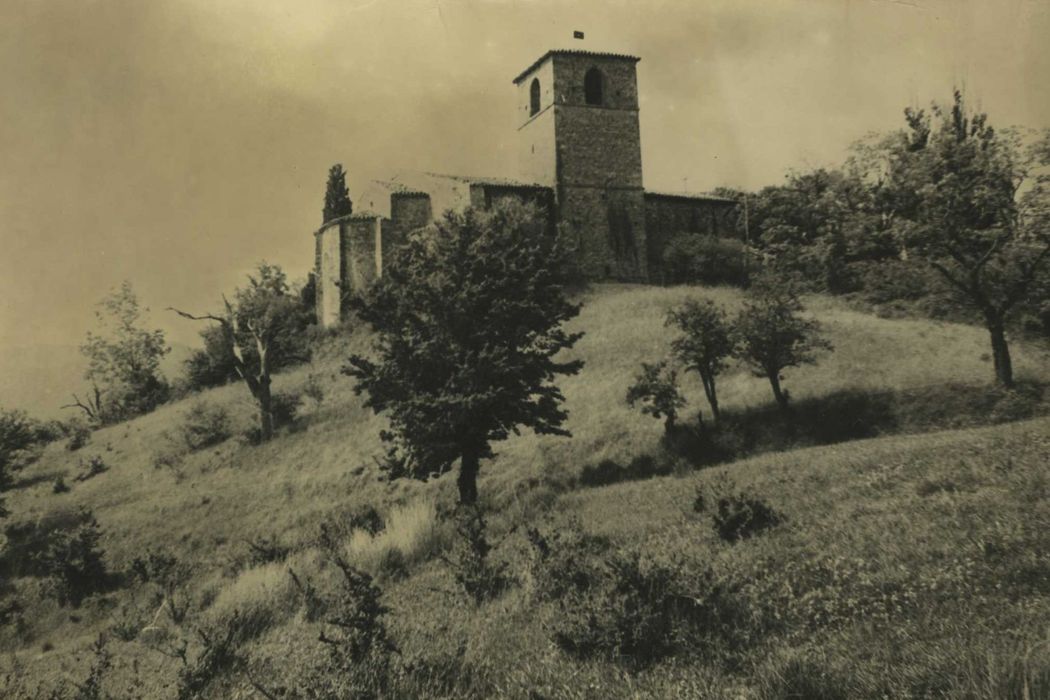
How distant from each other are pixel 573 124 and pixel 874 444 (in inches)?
1311

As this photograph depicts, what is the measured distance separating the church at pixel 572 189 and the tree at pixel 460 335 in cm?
2561

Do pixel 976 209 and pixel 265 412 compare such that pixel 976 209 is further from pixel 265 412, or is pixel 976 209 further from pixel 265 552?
pixel 265 412

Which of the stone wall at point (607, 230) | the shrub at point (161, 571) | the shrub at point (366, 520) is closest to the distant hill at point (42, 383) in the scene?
the stone wall at point (607, 230)

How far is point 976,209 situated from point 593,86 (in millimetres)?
30059

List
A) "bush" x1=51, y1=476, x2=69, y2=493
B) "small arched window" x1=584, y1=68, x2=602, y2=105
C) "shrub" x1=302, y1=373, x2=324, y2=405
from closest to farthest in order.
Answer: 1. "bush" x1=51, y1=476, x2=69, y2=493
2. "shrub" x1=302, y1=373, x2=324, y2=405
3. "small arched window" x1=584, y1=68, x2=602, y2=105

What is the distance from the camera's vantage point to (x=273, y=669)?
6305 millimetres

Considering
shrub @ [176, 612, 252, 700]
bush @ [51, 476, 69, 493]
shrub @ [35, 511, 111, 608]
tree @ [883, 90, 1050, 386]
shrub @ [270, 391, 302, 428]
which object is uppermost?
tree @ [883, 90, 1050, 386]

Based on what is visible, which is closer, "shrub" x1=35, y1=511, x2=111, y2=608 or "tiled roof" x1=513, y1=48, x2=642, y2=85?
"shrub" x1=35, y1=511, x2=111, y2=608

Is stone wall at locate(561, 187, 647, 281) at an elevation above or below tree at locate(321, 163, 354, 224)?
below

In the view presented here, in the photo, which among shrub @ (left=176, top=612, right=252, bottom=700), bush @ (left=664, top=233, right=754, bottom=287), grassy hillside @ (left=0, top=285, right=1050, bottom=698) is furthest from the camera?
bush @ (left=664, top=233, right=754, bottom=287)

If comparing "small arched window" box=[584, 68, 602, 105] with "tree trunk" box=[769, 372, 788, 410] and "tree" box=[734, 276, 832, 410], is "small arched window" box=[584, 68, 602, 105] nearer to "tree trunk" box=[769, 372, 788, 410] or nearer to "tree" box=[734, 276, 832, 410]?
"tree" box=[734, 276, 832, 410]

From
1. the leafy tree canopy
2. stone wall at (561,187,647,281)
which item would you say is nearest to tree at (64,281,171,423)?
the leafy tree canopy

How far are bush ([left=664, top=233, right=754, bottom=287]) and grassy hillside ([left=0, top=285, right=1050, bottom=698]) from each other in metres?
15.2

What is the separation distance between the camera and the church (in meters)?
41.6
